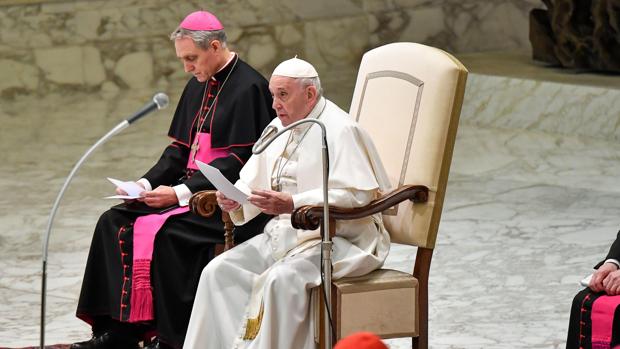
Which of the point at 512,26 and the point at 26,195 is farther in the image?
the point at 512,26

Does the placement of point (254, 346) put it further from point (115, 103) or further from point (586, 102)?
point (115, 103)

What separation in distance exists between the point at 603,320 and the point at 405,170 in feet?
3.58

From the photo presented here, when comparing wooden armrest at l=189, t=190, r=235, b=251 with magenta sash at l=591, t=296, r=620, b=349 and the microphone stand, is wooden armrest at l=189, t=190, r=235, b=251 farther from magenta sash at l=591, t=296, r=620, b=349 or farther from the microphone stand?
A: magenta sash at l=591, t=296, r=620, b=349

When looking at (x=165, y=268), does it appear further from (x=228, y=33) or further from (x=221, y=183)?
(x=228, y=33)

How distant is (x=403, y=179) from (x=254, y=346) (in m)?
0.88

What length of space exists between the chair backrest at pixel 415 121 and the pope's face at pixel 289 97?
1.28 feet

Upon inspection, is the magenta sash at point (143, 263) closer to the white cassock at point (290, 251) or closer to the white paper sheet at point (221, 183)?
the white cassock at point (290, 251)

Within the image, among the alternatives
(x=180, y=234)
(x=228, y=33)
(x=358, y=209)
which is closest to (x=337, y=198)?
(x=358, y=209)

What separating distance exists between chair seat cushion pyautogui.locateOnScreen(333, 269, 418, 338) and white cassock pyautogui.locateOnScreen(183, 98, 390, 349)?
0.24ft

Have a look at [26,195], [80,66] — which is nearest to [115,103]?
[80,66]

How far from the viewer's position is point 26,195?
9.09 metres

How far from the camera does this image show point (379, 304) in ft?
16.4

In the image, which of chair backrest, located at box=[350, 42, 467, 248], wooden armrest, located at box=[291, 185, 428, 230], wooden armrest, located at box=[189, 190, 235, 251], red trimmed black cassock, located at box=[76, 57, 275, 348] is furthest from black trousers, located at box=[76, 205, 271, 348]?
wooden armrest, located at box=[291, 185, 428, 230]

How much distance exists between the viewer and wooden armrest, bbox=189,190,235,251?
214 inches
